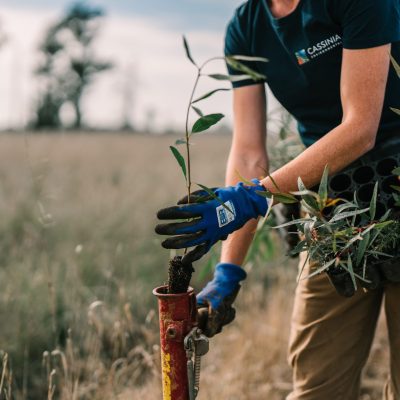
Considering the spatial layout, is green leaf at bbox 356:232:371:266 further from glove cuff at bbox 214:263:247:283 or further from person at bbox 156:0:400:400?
glove cuff at bbox 214:263:247:283

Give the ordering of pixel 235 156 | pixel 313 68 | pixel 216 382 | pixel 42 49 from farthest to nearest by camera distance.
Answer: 1. pixel 42 49
2. pixel 216 382
3. pixel 235 156
4. pixel 313 68

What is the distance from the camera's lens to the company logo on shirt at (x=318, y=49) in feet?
6.40

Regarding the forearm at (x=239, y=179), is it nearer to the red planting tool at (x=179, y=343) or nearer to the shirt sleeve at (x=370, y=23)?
the red planting tool at (x=179, y=343)

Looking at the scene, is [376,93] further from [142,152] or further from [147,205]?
[142,152]

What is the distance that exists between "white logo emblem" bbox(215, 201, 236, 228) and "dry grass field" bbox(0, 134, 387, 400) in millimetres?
991

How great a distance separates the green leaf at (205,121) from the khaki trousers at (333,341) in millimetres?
848

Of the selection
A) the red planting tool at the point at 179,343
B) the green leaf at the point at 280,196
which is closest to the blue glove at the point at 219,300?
the red planting tool at the point at 179,343

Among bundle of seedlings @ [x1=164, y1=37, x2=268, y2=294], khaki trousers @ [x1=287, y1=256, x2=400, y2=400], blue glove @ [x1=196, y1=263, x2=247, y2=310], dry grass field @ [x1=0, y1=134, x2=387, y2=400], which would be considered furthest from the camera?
dry grass field @ [x1=0, y1=134, x2=387, y2=400]

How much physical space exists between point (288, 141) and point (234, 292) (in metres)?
0.96

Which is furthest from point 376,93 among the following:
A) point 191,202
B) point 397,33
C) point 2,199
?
point 2,199

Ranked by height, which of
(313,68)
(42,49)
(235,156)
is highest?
(42,49)

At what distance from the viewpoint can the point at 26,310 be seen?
12.7 feet

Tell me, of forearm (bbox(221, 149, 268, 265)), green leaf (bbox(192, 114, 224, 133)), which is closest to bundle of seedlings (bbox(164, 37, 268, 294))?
green leaf (bbox(192, 114, 224, 133))

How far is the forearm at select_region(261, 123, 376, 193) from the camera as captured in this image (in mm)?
1780
